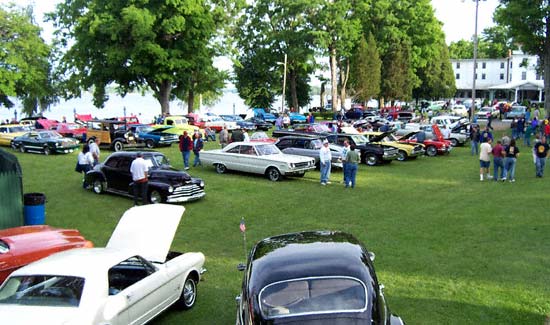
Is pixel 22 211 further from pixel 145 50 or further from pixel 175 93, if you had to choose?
pixel 175 93

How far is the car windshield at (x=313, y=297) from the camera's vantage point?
5270 mm

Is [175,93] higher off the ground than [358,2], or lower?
lower

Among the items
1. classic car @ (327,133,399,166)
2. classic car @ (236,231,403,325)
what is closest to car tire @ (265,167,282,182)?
classic car @ (327,133,399,166)

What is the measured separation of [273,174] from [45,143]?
15138 mm

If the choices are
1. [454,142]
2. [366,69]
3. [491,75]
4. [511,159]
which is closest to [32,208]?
[511,159]

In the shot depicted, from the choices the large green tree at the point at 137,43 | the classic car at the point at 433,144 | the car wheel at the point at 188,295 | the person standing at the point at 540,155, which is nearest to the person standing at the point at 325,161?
the person standing at the point at 540,155

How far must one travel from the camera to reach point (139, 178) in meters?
14.6

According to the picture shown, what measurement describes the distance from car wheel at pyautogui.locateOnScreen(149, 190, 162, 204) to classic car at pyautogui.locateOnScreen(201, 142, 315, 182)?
214 inches

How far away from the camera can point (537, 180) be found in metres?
18.5

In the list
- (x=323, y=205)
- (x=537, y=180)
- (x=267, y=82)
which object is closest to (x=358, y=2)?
(x=267, y=82)

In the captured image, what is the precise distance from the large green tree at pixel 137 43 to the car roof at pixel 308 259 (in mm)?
36669

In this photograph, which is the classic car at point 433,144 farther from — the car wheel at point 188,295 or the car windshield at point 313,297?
the car windshield at point 313,297

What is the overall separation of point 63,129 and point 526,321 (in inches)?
1312

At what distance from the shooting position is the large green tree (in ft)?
135
